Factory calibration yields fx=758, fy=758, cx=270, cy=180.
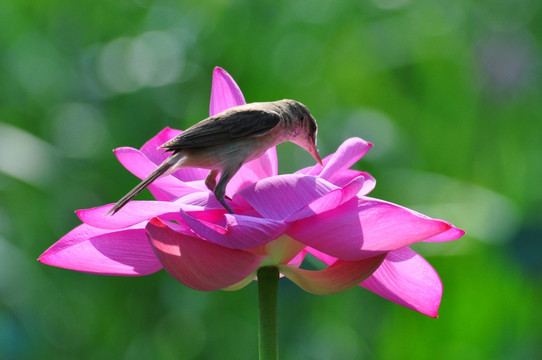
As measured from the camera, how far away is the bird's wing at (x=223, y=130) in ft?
1.45

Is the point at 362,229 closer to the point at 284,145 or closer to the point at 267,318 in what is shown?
the point at 267,318

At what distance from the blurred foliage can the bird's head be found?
567 millimetres

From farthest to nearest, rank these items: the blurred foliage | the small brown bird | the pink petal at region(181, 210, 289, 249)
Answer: the blurred foliage < the small brown bird < the pink petal at region(181, 210, 289, 249)

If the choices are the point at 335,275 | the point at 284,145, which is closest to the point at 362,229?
the point at 335,275

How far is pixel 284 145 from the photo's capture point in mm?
1320

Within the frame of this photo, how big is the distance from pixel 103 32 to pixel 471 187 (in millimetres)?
804

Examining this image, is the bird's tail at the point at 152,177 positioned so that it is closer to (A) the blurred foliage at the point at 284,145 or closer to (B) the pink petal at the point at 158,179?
(B) the pink petal at the point at 158,179

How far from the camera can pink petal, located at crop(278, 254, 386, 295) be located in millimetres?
346

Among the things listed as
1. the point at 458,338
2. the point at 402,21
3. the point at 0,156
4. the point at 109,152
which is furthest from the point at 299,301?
the point at 402,21

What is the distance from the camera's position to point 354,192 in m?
0.34

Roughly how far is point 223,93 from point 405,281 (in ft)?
0.56

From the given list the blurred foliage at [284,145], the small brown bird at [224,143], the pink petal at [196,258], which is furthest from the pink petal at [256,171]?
the blurred foliage at [284,145]

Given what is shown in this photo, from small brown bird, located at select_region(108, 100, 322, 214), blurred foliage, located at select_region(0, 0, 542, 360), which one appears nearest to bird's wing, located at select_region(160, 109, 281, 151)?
small brown bird, located at select_region(108, 100, 322, 214)

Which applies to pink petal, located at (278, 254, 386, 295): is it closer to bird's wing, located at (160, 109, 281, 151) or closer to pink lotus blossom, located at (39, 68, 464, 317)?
pink lotus blossom, located at (39, 68, 464, 317)
